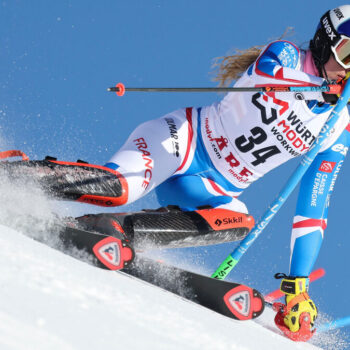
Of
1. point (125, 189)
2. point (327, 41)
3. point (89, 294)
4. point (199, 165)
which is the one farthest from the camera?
point (199, 165)

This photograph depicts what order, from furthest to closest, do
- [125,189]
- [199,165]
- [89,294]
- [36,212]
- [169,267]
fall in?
[199,165] < [125,189] < [169,267] < [36,212] < [89,294]

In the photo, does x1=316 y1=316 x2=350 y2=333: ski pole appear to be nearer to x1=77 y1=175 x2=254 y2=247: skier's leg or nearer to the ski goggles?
x1=77 y1=175 x2=254 y2=247: skier's leg

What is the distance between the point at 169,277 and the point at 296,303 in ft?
2.70

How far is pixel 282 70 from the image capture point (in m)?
2.80

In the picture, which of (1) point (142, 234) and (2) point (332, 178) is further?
(2) point (332, 178)

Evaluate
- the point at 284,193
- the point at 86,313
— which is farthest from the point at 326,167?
the point at 86,313

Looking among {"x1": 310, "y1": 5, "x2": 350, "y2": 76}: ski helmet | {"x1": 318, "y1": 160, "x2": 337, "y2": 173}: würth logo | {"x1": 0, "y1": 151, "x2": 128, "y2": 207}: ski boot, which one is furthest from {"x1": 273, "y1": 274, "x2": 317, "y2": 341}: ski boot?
{"x1": 310, "y1": 5, "x2": 350, "y2": 76}: ski helmet

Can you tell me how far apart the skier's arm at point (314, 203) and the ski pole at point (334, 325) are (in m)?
0.48

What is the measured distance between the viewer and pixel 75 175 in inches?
100

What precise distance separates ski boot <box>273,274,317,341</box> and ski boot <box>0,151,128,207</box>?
0.98 metres

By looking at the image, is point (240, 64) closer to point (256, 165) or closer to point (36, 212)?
point (256, 165)

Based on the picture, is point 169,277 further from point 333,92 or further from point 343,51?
point 343,51

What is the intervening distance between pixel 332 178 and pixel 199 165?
72 centimetres

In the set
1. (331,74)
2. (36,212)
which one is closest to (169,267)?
(36,212)
